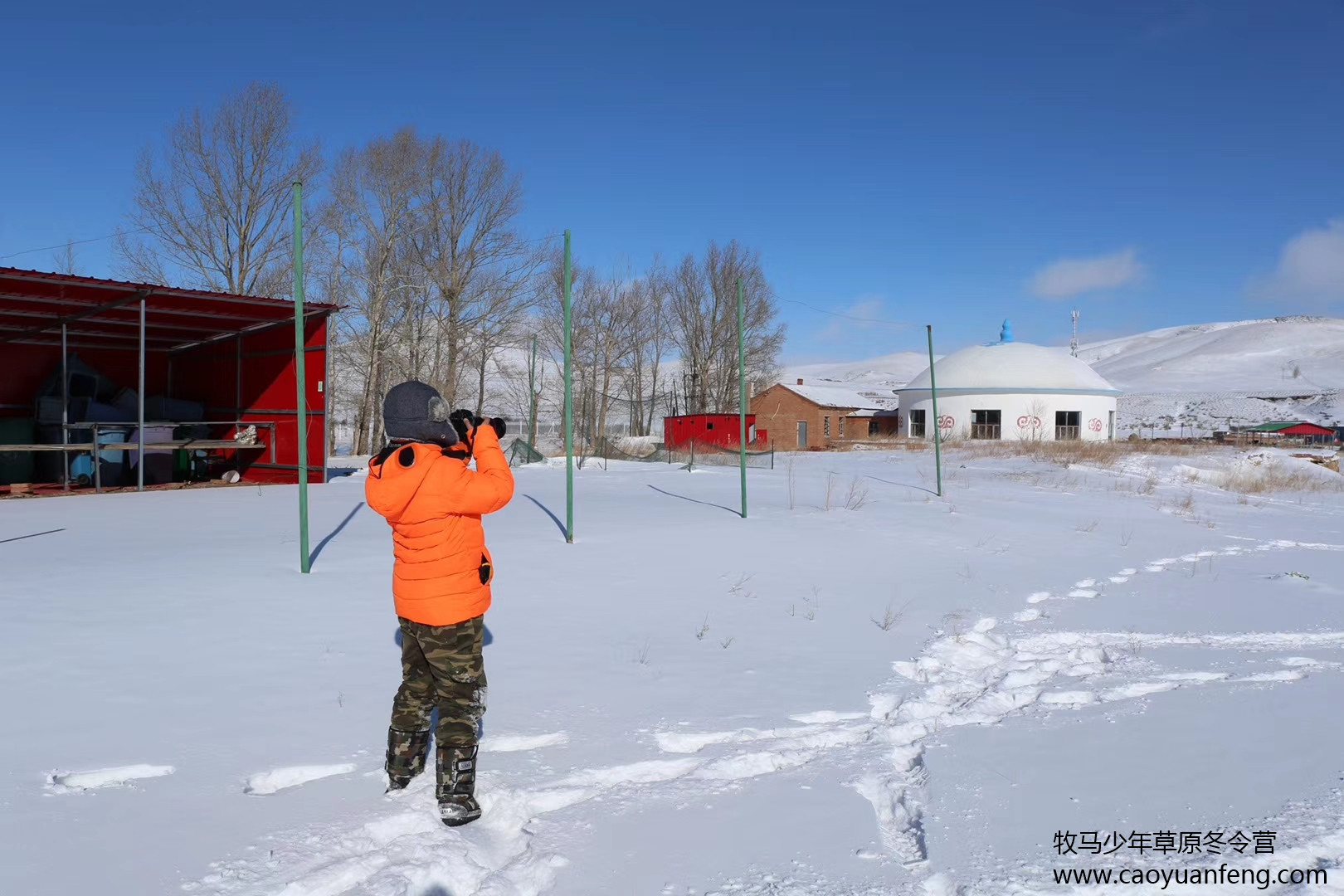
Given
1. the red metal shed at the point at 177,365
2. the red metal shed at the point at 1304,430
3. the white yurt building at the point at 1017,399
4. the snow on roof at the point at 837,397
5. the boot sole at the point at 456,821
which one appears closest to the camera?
the boot sole at the point at 456,821

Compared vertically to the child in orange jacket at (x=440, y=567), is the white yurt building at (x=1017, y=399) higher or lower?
higher

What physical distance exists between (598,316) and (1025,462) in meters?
34.6

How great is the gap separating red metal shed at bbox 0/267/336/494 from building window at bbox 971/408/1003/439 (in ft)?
122

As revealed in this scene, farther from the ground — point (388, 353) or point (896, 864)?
point (388, 353)

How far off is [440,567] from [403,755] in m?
0.82

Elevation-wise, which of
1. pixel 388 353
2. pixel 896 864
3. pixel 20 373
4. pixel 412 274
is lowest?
pixel 896 864

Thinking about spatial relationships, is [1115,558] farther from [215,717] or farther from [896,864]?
[215,717]

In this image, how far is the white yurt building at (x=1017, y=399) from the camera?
46.7 meters

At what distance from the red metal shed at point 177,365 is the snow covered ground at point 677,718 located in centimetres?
716

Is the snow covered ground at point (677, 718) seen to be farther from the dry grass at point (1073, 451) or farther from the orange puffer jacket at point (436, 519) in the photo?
the dry grass at point (1073, 451)

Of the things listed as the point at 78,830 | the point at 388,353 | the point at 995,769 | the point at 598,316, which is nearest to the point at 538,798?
the point at 78,830

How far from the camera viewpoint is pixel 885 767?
4117 mm

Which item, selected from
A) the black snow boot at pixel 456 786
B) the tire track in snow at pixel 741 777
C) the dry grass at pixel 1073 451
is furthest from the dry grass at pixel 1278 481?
the black snow boot at pixel 456 786

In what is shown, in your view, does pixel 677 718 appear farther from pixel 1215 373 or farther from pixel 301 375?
pixel 1215 373
